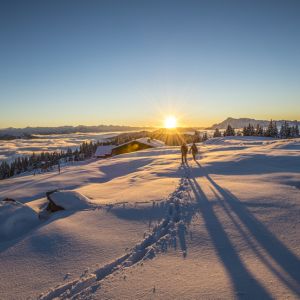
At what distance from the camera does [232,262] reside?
4418 millimetres

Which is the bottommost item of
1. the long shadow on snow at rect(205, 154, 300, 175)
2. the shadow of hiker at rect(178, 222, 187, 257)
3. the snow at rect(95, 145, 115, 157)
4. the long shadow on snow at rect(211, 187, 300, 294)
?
the snow at rect(95, 145, 115, 157)

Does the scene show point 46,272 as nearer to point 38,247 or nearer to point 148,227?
point 38,247

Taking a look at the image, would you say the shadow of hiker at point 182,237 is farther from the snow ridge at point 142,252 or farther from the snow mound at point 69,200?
the snow mound at point 69,200

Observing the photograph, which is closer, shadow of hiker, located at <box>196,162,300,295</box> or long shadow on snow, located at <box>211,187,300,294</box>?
long shadow on snow, located at <box>211,187,300,294</box>

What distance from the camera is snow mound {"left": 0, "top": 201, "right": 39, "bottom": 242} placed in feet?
22.7

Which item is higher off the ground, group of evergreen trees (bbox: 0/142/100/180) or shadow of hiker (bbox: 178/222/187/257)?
shadow of hiker (bbox: 178/222/187/257)

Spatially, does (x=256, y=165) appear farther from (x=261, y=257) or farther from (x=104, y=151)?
(x=104, y=151)

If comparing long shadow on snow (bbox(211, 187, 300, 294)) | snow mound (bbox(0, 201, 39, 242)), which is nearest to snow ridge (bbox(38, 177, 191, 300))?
long shadow on snow (bbox(211, 187, 300, 294))

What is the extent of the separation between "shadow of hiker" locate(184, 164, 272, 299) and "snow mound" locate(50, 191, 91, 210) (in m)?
4.33

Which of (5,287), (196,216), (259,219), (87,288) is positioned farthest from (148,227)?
(5,287)

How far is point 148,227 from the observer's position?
639 centimetres

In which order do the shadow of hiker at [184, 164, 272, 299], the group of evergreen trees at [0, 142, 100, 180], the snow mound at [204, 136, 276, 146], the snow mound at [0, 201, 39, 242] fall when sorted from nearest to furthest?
the shadow of hiker at [184, 164, 272, 299] < the snow mound at [0, 201, 39, 242] < the snow mound at [204, 136, 276, 146] < the group of evergreen trees at [0, 142, 100, 180]

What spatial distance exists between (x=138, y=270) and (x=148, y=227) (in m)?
1.95

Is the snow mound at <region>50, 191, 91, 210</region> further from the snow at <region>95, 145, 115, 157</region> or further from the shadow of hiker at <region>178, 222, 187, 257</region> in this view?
the snow at <region>95, 145, 115, 157</region>
